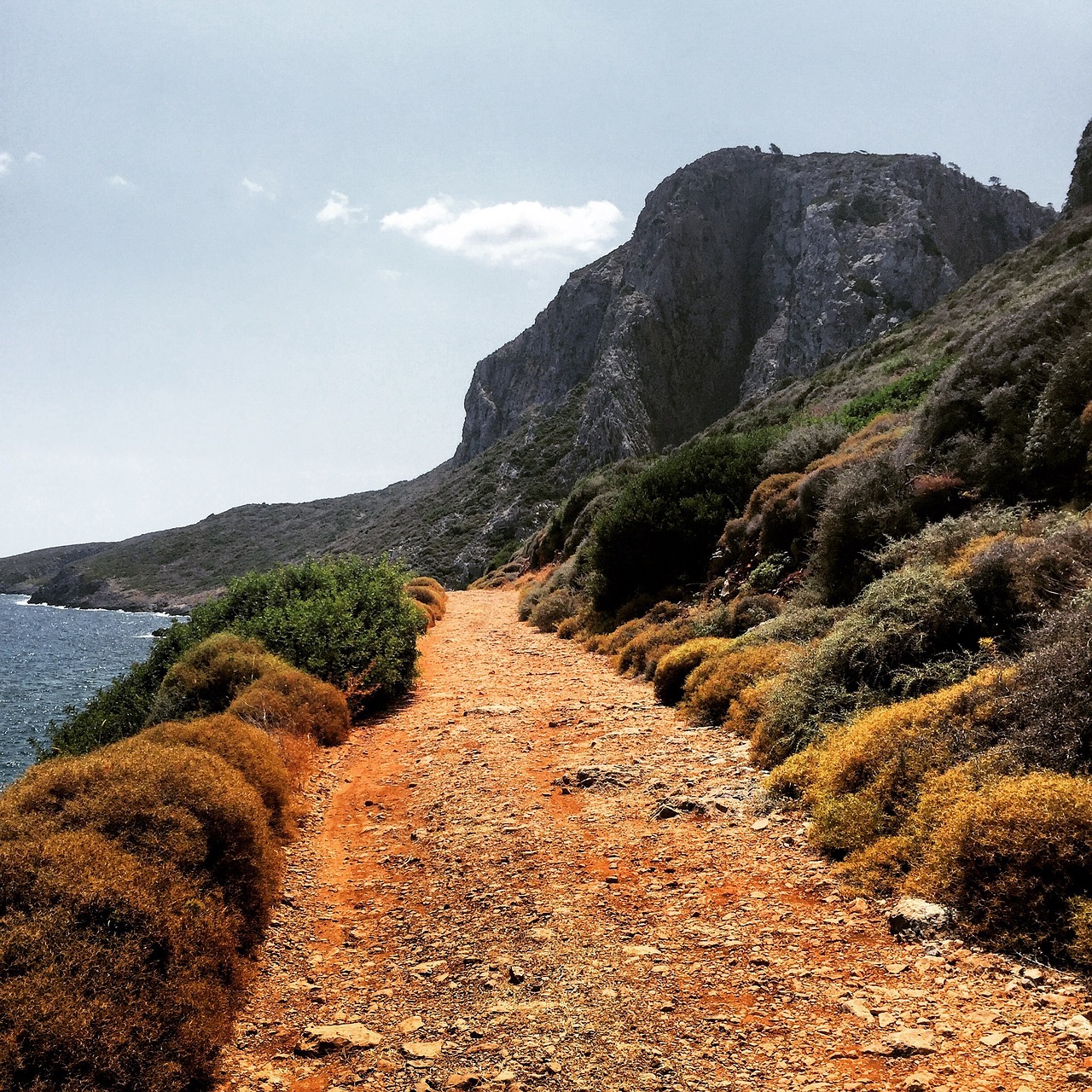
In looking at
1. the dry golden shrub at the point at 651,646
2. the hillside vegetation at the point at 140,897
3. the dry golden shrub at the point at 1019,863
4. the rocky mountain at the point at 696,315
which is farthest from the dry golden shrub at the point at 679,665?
the rocky mountain at the point at 696,315

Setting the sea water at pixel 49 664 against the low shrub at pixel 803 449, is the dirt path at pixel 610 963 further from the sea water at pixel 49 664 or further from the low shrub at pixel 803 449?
the sea water at pixel 49 664

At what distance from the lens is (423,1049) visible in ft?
12.5

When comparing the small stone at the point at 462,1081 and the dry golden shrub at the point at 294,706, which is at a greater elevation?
the dry golden shrub at the point at 294,706

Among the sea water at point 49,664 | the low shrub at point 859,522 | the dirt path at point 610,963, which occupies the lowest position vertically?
the sea water at point 49,664

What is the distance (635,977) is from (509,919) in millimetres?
1145

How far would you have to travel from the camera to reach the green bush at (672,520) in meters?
16.1

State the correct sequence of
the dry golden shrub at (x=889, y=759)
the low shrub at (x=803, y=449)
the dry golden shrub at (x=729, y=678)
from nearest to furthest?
1. the dry golden shrub at (x=889, y=759)
2. the dry golden shrub at (x=729, y=678)
3. the low shrub at (x=803, y=449)

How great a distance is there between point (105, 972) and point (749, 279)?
100200 mm

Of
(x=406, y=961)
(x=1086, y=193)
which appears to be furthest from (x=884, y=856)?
(x=1086, y=193)

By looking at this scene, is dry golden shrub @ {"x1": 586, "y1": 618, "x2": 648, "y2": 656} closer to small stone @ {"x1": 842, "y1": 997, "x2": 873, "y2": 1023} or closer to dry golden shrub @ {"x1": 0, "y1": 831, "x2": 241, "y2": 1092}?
small stone @ {"x1": 842, "y1": 997, "x2": 873, "y2": 1023}

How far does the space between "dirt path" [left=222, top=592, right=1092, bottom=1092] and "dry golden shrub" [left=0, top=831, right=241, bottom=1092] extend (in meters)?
0.37

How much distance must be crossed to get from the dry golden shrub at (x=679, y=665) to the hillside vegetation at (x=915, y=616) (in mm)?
39

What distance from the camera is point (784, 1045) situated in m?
3.52

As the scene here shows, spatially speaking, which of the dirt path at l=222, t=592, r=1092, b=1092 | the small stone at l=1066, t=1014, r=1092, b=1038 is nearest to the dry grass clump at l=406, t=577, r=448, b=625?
the dirt path at l=222, t=592, r=1092, b=1092
